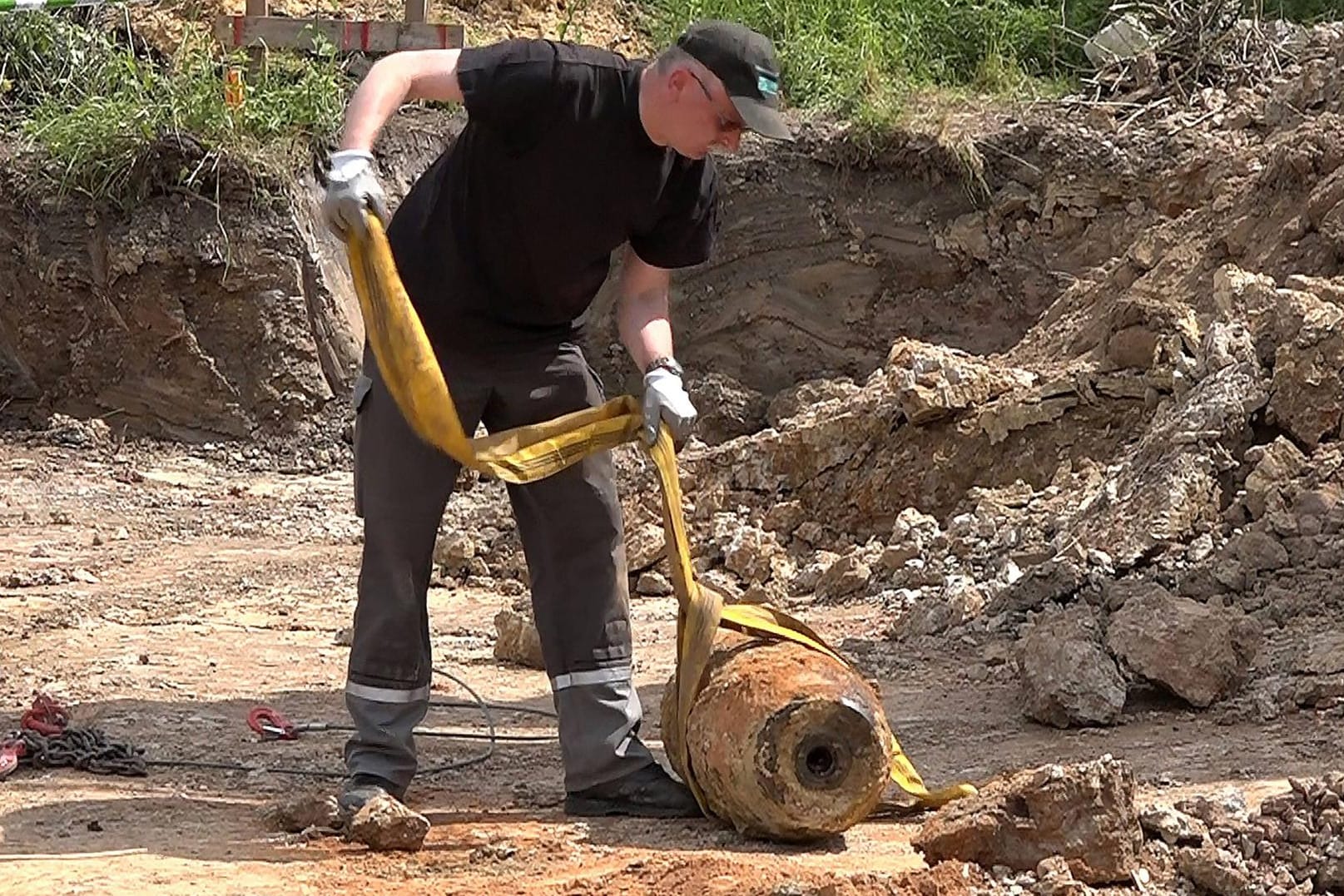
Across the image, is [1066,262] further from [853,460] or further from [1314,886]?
[1314,886]

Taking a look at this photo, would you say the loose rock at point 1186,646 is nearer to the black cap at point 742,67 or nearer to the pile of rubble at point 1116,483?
the pile of rubble at point 1116,483

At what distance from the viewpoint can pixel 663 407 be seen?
411 cm

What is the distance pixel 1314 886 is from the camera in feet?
11.1

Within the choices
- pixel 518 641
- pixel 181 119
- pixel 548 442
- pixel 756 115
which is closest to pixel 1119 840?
pixel 548 442

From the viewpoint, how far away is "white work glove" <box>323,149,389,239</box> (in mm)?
3697

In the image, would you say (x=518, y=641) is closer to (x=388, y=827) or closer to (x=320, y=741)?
(x=320, y=741)

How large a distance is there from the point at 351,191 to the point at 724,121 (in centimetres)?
76

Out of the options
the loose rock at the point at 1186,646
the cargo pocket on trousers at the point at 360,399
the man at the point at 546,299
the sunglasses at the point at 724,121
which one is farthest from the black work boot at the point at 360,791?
the loose rock at the point at 1186,646

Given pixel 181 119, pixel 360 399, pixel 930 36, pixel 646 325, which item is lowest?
pixel 360 399

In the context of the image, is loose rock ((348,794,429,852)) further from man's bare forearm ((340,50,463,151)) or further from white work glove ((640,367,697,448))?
man's bare forearm ((340,50,463,151))

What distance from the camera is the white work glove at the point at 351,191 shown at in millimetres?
3697

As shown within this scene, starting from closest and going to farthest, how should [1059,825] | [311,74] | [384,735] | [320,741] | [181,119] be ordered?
[1059,825], [384,735], [320,741], [181,119], [311,74]

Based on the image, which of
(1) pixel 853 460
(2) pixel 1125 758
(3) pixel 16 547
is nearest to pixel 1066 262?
(1) pixel 853 460

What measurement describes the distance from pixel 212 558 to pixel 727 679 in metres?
4.59
